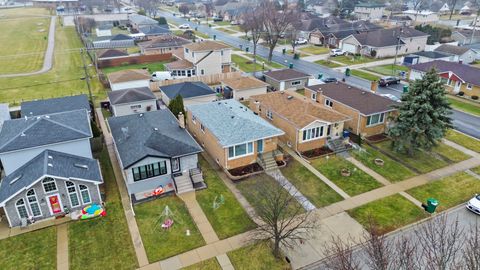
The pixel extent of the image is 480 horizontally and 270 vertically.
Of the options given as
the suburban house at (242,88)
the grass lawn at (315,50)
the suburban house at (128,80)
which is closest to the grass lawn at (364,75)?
the grass lawn at (315,50)

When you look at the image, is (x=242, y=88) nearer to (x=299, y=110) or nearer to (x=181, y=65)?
(x=299, y=110)

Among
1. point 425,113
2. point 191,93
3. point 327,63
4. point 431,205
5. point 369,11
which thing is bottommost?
point 431,205

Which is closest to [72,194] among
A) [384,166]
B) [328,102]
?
[384,166]

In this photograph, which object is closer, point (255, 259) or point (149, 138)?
point (255, 259)

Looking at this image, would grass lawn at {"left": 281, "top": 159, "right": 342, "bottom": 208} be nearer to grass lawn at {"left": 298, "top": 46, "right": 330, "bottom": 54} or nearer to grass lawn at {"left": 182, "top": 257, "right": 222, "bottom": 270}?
grass lawn at {"left": 182, "top": 257, "right": 222, "bottom": 270}

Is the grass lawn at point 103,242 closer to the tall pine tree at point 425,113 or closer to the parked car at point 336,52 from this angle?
the tall pine tree at point 425,113

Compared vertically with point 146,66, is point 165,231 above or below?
below

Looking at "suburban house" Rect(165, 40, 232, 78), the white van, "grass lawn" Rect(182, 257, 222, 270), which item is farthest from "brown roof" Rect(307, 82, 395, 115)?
the white van
